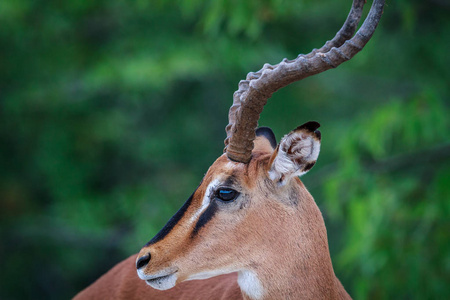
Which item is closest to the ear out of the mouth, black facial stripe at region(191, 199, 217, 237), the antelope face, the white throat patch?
the antelope face

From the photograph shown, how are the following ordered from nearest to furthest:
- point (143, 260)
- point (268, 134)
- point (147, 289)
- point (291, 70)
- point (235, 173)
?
point (291, 70) < point (143, 260) < point (235, 173) < point (268, 134) < point (147, 289)

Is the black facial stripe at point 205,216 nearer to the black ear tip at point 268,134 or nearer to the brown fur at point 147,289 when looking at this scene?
the brown fur at point 147,289

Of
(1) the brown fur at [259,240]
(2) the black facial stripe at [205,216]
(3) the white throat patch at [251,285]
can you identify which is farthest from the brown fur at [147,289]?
(2) the black facial stripe at [205,216]

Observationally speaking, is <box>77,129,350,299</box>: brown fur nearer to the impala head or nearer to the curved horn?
the impala head

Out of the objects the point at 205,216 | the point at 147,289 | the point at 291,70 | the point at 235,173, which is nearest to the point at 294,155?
the point at 235,173

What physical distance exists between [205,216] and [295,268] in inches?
22.3

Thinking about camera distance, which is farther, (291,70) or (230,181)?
(230,181)

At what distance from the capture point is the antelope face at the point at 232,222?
331 cm

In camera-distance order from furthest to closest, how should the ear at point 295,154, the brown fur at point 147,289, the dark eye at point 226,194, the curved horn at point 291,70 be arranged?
the brown fur at point 147,289 → the dark eye at point 226,194 → the ear at point 295,154 → the curved horn at point 291,70

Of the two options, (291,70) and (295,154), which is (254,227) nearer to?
(295,154)

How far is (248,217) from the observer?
338 cm

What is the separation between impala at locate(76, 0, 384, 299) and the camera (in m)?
3.30

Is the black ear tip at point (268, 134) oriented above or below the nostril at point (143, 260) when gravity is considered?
above

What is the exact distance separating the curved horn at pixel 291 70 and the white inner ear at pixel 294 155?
0.20m
